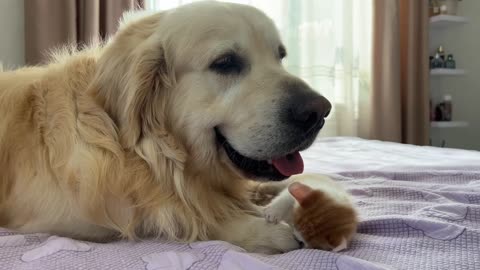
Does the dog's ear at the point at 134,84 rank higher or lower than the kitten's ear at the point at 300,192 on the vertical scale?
higher

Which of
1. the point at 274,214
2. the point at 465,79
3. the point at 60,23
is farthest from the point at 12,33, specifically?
the point at 465,79

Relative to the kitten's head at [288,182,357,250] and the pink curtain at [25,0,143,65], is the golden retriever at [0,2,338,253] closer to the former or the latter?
the kitten's head at [288,182,357,250]

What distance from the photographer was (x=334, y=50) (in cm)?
333

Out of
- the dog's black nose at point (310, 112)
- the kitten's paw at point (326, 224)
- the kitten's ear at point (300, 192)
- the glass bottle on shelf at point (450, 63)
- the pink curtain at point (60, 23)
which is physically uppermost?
the pink curtain at point (60, 23)

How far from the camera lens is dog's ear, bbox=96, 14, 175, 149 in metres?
0.94

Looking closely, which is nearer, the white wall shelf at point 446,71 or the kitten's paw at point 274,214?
the kitten's paw at point 274,214

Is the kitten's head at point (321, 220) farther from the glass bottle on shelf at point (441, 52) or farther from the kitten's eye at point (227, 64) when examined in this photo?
the glass bottle on shelf at point (441, 52)

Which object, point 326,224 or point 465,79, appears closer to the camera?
point 326,224

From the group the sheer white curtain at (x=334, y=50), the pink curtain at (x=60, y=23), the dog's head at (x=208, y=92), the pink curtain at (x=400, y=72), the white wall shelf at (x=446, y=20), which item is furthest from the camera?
the white wall shelf at (x=446, y=20)

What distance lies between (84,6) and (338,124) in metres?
1.83

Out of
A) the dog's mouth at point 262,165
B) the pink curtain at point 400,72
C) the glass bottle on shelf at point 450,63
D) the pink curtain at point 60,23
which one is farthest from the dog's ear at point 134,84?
the glass bottle on shelf at point 450,63

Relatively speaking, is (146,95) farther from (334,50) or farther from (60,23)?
(334,50)

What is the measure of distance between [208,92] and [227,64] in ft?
0.23

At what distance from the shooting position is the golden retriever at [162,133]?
33.7 inches
